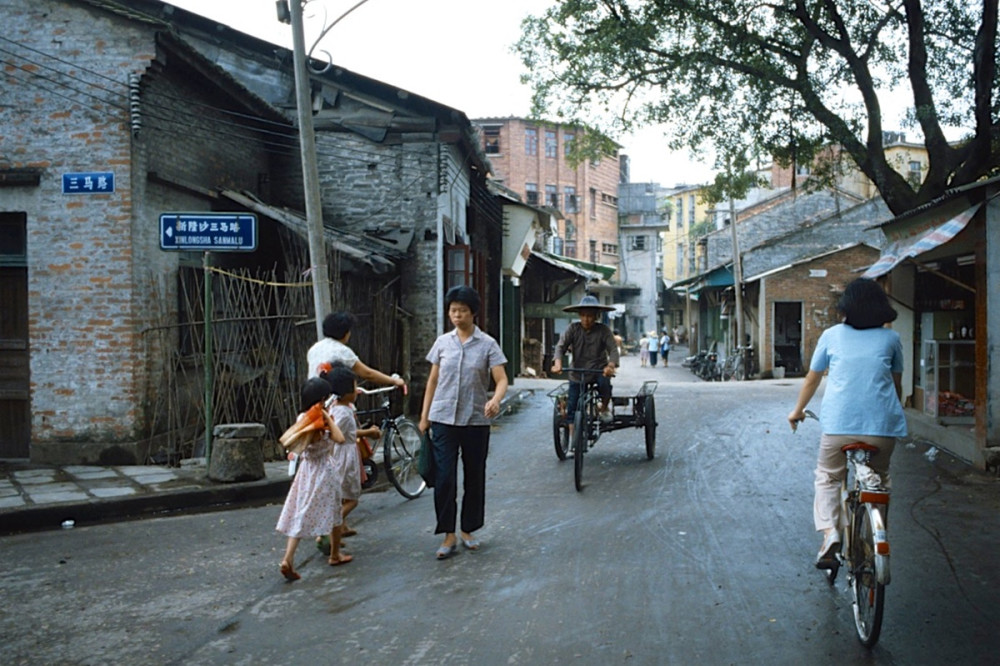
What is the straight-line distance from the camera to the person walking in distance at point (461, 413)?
242 inches

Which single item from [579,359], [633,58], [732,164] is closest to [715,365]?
[732,164]

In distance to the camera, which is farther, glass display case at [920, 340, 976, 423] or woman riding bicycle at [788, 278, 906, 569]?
glass display case at [920, 340, 976, 423]

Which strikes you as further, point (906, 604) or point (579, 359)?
point (579, 359)

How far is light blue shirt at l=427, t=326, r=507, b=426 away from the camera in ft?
20.2

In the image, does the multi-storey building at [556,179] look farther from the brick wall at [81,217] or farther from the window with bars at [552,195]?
the brick wall at [81,217]

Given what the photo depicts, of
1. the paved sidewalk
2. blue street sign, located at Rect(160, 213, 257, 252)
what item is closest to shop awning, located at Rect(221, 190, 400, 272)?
blue street sign, located at Rect(160, 213, 257, 252)

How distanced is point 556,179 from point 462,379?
48520 mm

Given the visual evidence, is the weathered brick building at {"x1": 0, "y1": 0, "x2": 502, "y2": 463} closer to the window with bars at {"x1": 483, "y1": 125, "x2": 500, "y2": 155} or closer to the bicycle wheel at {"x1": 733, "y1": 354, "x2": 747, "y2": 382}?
the bicycle wheel at {"x1": 733, "y1": 354, "x2": 747, "y2": 382}

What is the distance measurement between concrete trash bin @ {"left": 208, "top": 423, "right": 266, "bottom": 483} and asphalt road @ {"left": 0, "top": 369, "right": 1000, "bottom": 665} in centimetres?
61

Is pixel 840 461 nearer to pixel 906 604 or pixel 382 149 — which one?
pixel 906 604

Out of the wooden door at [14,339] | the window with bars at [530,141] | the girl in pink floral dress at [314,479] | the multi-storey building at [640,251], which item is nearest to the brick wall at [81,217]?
the wooden door at [14,339]

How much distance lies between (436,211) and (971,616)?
11.4 metres

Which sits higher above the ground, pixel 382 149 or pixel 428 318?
pixel 382 149

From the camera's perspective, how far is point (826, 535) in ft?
16.2
